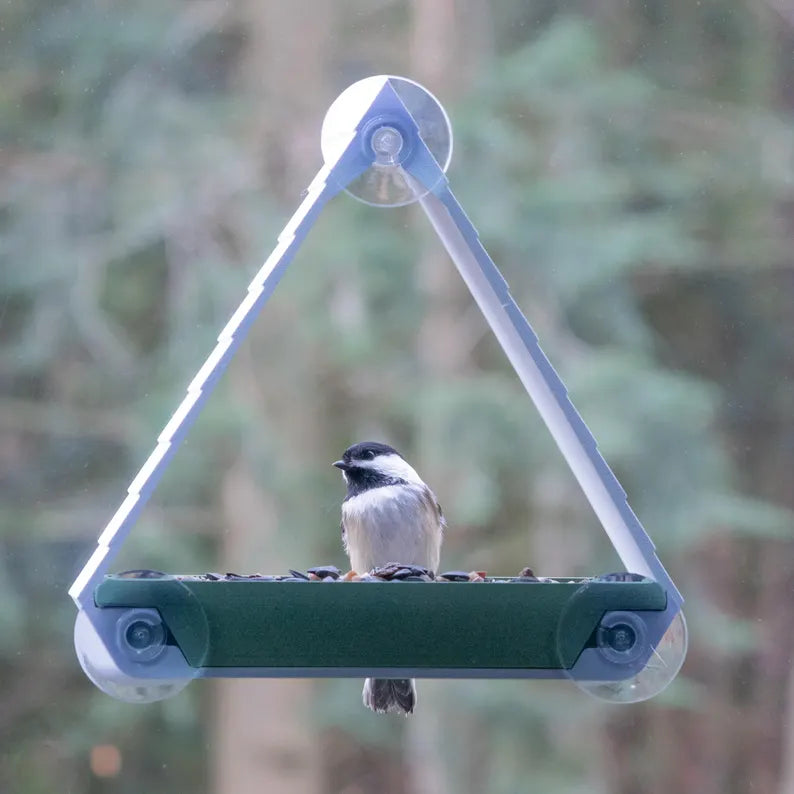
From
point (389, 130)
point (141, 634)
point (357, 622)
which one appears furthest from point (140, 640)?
point (389, 130)

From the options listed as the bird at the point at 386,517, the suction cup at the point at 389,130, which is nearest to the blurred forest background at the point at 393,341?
the bird at the point at 386,517

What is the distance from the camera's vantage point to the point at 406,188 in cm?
130

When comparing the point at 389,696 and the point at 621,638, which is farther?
the point at 389,696

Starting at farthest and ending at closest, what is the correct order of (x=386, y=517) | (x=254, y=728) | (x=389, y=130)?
(x=254, y=728) < (x=386, y=517) < (x=389, y=130)

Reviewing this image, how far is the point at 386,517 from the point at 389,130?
0.62 meters

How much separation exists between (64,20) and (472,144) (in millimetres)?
1115

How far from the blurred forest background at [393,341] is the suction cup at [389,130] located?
1947 mm

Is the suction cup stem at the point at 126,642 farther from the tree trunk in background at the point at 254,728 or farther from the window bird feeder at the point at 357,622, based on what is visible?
the tree trunk in background at the point at 254,728

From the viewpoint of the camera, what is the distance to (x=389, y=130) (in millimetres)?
1267

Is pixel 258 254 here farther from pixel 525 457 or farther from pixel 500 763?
pixel 500 763

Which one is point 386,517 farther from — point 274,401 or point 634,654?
point 274,401

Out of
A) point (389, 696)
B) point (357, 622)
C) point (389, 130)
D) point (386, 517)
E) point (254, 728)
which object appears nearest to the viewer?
point (357, 622)

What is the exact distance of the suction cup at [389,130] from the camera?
1264mm

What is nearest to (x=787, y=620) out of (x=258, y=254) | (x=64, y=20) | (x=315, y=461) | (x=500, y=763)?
(x=500, y=763)
